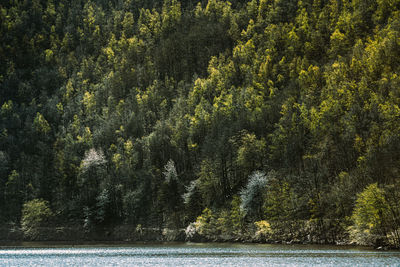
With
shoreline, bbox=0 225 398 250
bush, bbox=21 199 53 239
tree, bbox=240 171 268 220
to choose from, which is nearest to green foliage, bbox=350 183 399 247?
tree, bbox=240 171 268 220

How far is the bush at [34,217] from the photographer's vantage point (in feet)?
503

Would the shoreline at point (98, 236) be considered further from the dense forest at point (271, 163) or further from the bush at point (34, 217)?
the dense forest at point (271, 163)

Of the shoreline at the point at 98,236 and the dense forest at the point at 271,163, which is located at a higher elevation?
the dense forest at the point at 271,163

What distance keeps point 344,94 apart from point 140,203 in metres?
63.9

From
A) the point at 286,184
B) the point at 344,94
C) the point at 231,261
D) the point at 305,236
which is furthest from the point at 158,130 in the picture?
the point at 231,261

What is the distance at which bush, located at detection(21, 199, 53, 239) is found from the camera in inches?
6033

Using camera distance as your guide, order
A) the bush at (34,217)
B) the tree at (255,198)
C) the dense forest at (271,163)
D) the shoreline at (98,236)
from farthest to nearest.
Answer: the bush at (34,217), the shoreline at (98,236), the tree at (255,198), the dense forest at (271,163)

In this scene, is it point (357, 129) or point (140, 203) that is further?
point (140, 203)

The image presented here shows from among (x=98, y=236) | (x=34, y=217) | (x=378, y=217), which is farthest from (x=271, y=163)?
(x=34, y=217)

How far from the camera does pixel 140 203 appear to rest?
151500 mm

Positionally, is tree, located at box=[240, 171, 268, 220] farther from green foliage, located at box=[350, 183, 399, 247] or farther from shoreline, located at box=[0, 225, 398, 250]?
green foliage, located at box=[350, 183, 399, 247]

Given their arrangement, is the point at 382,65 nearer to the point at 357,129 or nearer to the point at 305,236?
the point at 357,129

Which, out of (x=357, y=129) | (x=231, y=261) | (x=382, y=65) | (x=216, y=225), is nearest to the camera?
(x=231, y=261)

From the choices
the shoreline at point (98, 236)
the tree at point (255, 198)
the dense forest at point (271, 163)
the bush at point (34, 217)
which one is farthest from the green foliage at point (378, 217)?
the bush at point (34, 217)
